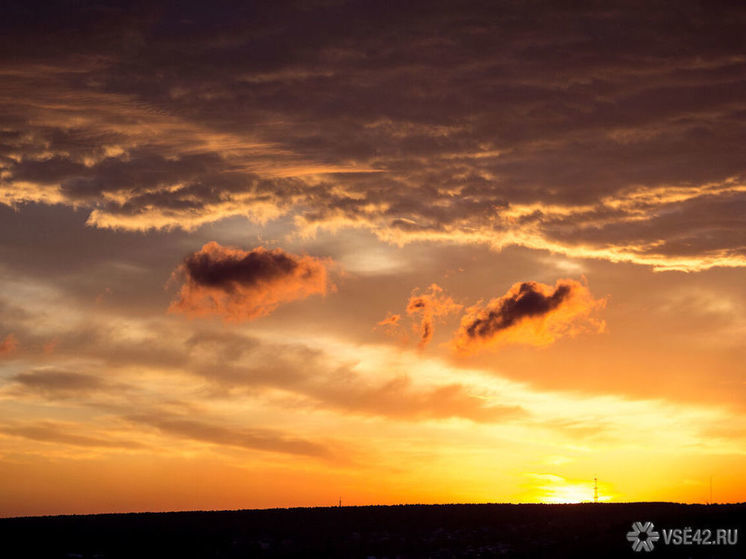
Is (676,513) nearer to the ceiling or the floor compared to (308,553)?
nearer to the ceiling

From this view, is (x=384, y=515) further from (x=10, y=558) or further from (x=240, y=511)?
(x=10, y=558)

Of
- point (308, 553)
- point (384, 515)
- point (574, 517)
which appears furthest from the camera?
point (384, 515)

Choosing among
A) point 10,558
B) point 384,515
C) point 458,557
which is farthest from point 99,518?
point 458,557

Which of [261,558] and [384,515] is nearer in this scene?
[261,558]

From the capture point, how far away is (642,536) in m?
59.2

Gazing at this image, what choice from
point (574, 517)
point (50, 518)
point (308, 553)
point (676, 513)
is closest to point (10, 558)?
point (308, 553)

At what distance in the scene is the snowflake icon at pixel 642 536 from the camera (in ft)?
189

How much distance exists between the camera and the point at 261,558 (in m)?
62.7

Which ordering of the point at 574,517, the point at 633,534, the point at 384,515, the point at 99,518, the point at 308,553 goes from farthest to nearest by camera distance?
the point at 99,518
the point at 384,515
the point at 574,517
the point at 308,553
the point at 633,534

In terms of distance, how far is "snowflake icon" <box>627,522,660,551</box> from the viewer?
2264 inches

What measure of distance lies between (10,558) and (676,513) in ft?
165

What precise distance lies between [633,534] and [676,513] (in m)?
8.69

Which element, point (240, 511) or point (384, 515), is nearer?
point (384, 515)

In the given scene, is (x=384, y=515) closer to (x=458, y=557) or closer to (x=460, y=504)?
(x=460, y=504)
